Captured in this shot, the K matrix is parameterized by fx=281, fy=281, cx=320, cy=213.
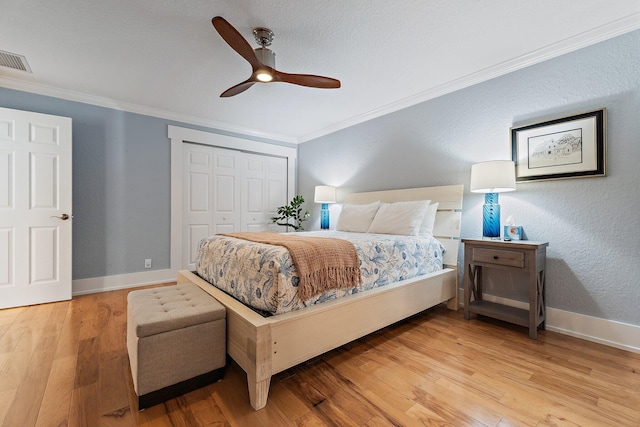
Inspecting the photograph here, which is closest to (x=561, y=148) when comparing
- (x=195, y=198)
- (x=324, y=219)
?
(x=324, y=219)

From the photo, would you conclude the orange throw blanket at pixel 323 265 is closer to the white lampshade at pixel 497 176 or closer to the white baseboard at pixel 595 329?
the white lampshade at pixel 497 176

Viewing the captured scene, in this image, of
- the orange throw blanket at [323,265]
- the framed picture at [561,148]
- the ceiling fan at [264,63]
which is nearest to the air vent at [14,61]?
the ceiling fan at [264,63]

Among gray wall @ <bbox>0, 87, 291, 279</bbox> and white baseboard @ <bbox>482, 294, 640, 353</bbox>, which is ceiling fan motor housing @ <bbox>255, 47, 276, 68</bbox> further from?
white baseboard @ <bbox>482, 294, 640, 353</bbox>

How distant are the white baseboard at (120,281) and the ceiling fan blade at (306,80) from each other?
309cm

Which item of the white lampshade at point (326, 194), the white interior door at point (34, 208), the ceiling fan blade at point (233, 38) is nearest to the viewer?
the ceiling fan blade at point (233, 38)

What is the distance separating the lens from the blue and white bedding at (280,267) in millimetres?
1578

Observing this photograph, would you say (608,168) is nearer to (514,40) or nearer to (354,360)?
(514,40)

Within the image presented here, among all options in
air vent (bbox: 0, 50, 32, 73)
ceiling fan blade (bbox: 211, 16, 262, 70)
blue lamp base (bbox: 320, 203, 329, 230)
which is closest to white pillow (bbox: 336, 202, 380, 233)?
blue lamp base (bbox: 320, 203, 329, 230)

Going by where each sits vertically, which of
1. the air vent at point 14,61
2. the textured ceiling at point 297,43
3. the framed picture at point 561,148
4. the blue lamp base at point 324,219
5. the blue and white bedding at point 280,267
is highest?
the air vent at point 14,61

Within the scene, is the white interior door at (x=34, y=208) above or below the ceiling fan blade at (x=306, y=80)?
below

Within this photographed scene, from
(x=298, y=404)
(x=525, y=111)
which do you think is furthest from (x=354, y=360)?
(x=525, y=111)

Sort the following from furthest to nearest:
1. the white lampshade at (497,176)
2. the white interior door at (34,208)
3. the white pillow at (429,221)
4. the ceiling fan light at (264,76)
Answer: the white pillow at (429,221)
the white interior door at (34,208)
the white lampshade at (497,176)
the ceiling fan light at (264,76)

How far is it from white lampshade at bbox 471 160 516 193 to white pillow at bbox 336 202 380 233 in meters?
1.19

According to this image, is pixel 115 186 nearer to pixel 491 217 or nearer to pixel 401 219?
pixel 401 219
